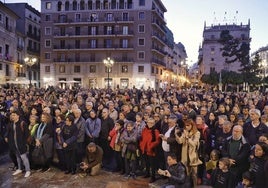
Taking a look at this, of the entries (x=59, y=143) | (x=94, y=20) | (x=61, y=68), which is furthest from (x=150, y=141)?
(x=61, y=68)

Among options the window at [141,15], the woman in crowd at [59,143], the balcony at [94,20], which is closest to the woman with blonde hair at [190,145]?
the woman in crowd at [59,143]

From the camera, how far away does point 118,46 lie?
52531 mm

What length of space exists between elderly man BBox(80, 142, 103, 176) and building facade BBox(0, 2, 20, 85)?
35.5m

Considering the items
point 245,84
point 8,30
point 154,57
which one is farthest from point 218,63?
point 8,30

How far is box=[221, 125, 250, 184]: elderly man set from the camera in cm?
652

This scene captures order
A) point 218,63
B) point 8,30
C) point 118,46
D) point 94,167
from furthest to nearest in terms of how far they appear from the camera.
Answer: point 218,63 → point 118,46 → point 8,30 → point 94,167

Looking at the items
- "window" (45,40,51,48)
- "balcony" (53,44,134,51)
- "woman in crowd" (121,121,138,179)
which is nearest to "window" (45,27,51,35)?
"window" (45,40,51,48)

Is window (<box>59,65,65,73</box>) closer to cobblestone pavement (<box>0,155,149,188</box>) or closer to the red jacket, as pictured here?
cobblestone pavement (<box>0,155,149,188</box>)

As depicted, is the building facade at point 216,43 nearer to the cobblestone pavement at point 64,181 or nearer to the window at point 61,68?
the window at point 61,68

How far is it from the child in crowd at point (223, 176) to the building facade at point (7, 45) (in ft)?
127

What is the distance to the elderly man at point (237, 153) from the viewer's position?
6520 millimetres

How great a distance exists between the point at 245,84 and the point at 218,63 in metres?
31.8

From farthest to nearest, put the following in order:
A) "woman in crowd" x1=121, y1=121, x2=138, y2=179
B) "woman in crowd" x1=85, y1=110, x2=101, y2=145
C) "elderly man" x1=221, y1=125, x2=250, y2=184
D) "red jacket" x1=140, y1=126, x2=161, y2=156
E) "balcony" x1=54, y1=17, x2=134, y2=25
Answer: "balcony" x1=54, y1=17, x2=134, y2=25, "woman in crowd" x1=85, y1=110, x2=101, y2=145, "woman in crowd" x1=121, y1=121, x2=138, y2=179, "red jacket" x1=140, y1=126, x2=161, y2=156, "elderly man" x1=221, y1=125, x2=250, y2=184

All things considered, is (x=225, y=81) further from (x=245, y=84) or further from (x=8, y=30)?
(x=8, y=30)
